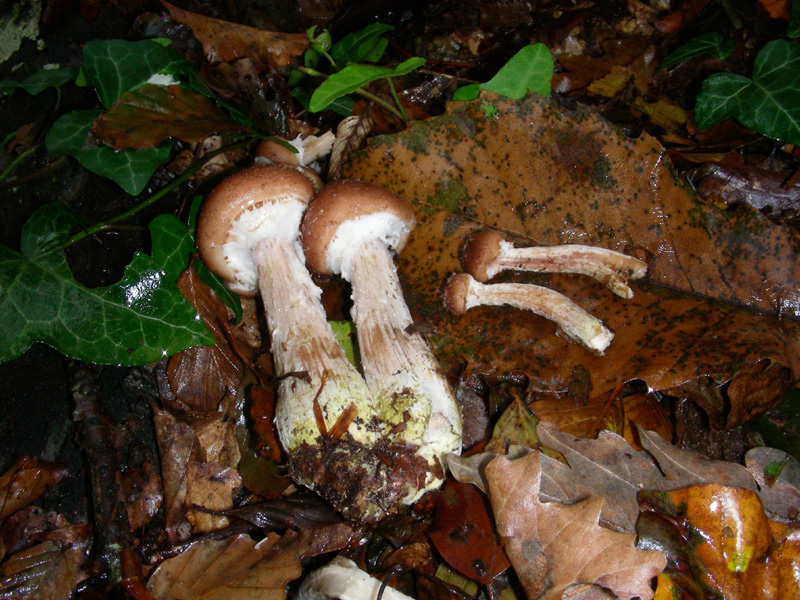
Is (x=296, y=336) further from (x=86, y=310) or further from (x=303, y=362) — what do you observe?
(x=86, y=310)

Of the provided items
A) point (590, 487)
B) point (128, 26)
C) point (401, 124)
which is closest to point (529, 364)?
point (590, 487)

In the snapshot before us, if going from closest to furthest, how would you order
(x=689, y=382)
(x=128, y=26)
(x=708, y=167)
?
(x=689, y=382) < (x=708, y=167) < (x=128, y=26)

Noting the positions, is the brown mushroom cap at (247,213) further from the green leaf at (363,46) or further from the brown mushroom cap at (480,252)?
the green leaf at (363,46)

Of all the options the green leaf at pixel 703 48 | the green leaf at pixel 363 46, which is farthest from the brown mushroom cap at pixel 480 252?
the green leaf at pixel 703 48

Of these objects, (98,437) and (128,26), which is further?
(128,26)

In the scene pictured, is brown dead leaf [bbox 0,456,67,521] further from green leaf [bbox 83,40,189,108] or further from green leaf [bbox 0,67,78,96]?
green leaf [bbox 0,67,78,96]

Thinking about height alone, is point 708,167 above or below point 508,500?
above

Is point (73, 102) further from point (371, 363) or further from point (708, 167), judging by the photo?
point (708, 167)
